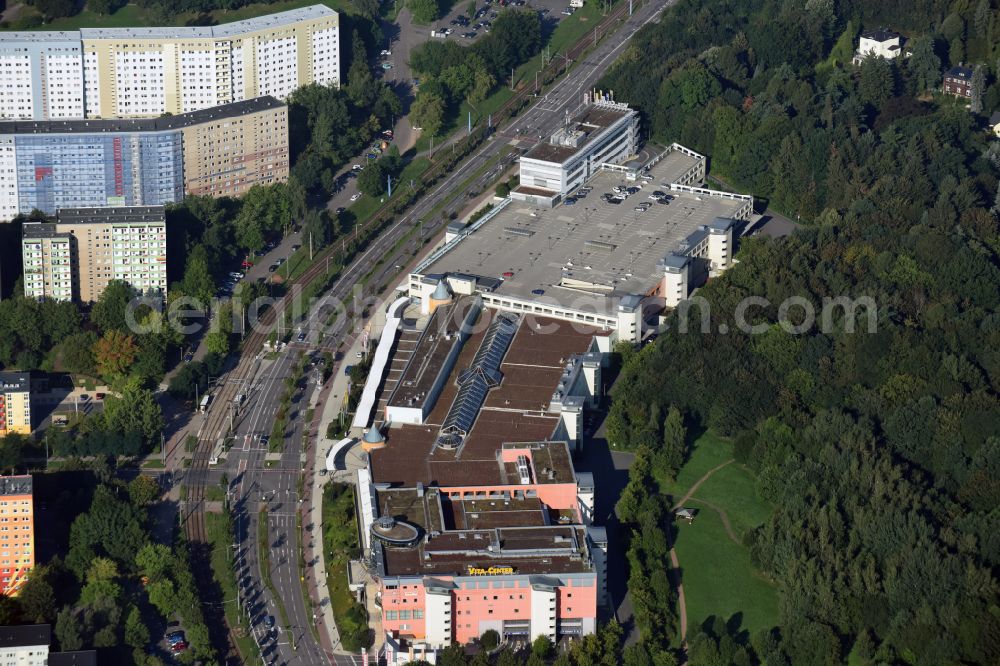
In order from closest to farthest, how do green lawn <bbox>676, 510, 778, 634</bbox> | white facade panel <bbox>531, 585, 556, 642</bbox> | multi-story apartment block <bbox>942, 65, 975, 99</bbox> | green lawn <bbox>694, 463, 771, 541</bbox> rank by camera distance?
white facade panel <bbox>531, 585, 556, 642</bbox>
green lawn <bbox>676, 510, 778, 634</bbox>
green lawn <bbox>694, 463, 771, 541</bbox>
multi-story apartment block <bbox>942, 65, 975, 99</bbox>

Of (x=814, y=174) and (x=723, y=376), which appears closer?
(x=723, y=376)

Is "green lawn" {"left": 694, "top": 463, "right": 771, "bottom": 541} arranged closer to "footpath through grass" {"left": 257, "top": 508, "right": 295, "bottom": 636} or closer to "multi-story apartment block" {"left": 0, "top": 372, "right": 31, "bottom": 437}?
"footpath through grass" {"left": 257, "top": 508, "right": 295, "bottom": 636}

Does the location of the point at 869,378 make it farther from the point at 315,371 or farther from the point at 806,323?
the point at 315,371

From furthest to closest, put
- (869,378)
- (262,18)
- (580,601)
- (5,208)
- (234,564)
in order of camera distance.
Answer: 1. (262,18)
2. (5,208)
3. (869,378)
4. (234,564)
5. (580,601)

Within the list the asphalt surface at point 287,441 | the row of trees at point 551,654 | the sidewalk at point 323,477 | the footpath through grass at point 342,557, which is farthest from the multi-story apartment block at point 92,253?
the row of trees at point 551,654

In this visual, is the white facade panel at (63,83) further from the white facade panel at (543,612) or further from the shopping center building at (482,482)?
the white facade panel at (543,612)

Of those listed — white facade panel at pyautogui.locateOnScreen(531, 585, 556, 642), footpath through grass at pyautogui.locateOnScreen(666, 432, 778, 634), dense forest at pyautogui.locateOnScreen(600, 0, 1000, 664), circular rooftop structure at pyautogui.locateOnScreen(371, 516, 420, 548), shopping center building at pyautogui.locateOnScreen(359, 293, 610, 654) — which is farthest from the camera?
footpath through grass at pyautogui.locateOnScreen(666, 432, 778, 634)

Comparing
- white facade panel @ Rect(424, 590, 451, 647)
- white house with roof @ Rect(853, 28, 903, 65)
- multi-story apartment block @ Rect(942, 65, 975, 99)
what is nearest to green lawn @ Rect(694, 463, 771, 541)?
white facade panel @ Rect(424, 590, 451, 647)

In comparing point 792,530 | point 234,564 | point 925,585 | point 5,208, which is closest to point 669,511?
point 792,530
